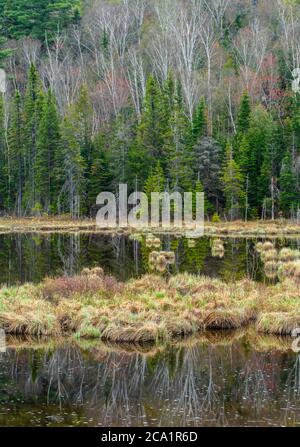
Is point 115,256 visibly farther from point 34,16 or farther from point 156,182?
point 34,16

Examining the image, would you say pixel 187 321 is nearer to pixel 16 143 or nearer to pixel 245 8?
pixel 16 143

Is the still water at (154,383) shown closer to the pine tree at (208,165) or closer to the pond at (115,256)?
the pond at (115,256)

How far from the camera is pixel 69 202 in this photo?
63.6 metres

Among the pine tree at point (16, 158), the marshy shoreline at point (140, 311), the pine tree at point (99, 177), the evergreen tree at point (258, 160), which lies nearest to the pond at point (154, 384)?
the marshy shoreline at point (140, 311)

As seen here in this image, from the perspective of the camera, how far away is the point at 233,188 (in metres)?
57.8

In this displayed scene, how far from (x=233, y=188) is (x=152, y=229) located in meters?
9.78

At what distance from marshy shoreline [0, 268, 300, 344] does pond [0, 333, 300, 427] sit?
0.58 m

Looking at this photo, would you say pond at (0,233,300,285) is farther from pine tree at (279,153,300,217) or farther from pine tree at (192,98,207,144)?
pine tree at (192,98,207,144)

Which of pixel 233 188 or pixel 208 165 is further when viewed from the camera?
pixel 208 165

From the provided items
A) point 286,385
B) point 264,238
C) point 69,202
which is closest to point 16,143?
point 69,202

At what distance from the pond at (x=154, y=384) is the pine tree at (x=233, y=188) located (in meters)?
41.7

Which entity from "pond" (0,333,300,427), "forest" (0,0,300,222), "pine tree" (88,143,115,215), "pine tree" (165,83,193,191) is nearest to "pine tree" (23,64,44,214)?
"forest" (0,0,300,222)

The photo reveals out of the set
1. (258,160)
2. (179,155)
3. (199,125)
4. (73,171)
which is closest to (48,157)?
(73,171)

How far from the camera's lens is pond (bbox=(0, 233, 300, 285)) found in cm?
2727
